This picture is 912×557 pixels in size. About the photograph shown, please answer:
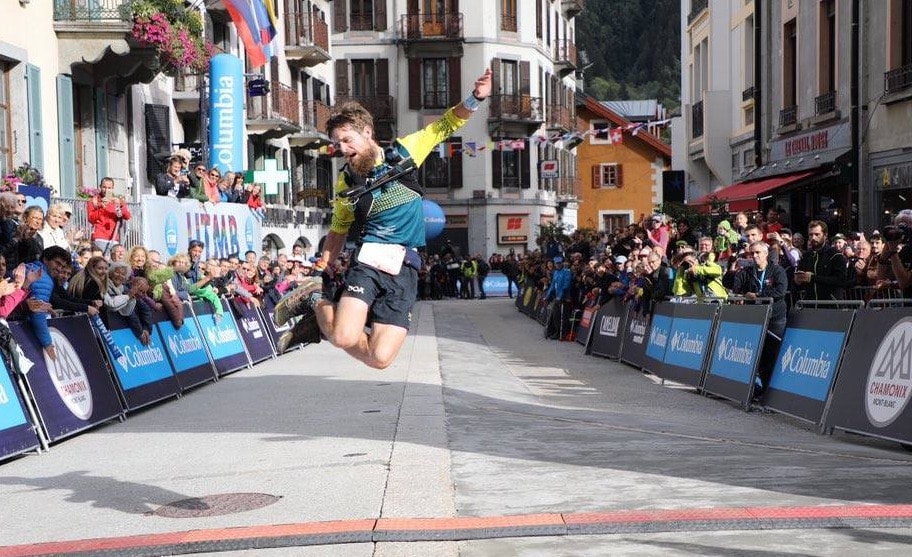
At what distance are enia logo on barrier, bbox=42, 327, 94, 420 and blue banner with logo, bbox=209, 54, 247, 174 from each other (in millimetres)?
17088

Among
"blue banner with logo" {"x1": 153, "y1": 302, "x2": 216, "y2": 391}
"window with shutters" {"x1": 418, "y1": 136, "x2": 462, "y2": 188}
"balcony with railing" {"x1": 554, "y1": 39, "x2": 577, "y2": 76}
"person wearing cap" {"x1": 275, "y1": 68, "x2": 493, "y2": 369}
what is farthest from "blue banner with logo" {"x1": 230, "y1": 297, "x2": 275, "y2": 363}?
"balcony with railing" {"x1": 554, "y1": 39, "x2": 577, "y2": 76}

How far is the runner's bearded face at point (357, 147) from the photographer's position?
28.0 feet

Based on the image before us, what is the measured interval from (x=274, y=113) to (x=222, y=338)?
22.3 metres

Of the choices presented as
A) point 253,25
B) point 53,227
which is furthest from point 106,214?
point 253,25

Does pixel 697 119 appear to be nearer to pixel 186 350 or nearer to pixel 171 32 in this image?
pixel 171 32

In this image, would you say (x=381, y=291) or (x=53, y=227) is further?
(x=53, y=227)

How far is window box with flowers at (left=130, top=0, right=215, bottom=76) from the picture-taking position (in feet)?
75.6

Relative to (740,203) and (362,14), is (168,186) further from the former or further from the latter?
(362,14)

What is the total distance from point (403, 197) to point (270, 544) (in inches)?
106

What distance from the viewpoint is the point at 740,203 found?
31531mm

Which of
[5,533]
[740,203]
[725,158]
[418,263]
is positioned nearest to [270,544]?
[5,533]

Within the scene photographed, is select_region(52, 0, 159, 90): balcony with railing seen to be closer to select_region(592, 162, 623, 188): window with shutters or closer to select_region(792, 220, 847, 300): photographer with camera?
select_region(792, 220, 847, 300): photographer with camera

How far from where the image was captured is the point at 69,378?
41.4ft

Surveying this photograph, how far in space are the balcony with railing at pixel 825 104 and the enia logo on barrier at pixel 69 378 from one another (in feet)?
58.1
